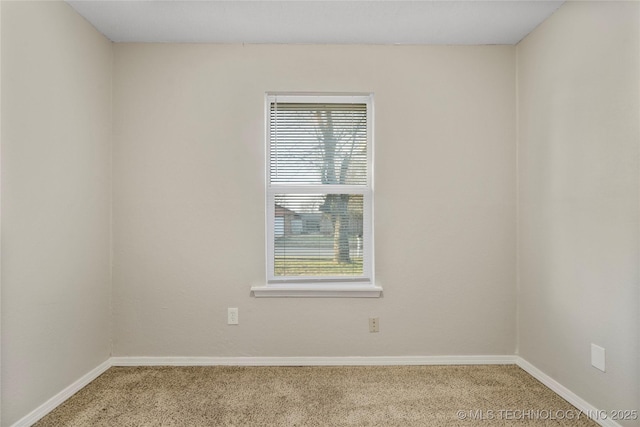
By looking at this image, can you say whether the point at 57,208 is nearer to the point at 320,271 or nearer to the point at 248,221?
the point at 248,221

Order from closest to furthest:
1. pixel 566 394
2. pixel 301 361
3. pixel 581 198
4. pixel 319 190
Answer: pixel 581 198 < pixel 566 394 < pixel 301 361 < pixel 319 190

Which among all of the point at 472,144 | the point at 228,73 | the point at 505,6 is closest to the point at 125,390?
the point at 228,73

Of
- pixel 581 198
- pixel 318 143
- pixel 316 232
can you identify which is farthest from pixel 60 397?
pixel 581 198

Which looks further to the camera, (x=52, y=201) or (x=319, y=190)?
(x=319, y=190)

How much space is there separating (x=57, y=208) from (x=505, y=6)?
2.97 m

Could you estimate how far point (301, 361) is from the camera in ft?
9.11

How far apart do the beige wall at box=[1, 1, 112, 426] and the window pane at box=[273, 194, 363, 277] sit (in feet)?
4.22

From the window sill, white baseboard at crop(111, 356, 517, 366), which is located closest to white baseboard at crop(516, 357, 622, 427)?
white baseboard at crop(111, 356, 517, 366)

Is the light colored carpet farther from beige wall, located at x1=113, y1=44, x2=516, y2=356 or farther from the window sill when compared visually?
the window sill

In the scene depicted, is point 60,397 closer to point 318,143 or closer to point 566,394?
point 318,143

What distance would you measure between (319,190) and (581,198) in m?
1.68

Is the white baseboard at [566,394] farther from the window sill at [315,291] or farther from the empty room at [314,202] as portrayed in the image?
the window sill at [315,291]

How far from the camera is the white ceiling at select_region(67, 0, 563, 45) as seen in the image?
228cm

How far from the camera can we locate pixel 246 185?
9.18 feet
